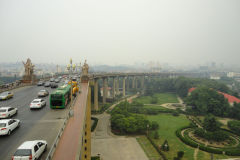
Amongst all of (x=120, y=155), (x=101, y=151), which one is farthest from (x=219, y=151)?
(x=101, y=151)

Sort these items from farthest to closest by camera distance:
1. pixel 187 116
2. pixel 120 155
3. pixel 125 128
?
pixel 187 116 < pixel 125 128 < pixel 120 155

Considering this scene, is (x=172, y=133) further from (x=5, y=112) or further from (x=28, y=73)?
(x=28, y=73)

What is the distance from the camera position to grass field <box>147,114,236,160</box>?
101 ft

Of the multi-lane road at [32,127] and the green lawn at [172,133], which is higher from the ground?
the multi-lane road at [32,127]

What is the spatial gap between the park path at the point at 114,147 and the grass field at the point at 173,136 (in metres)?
5.30

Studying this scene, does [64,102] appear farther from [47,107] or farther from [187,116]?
[187,116]

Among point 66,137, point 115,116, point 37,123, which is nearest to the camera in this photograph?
point 66,137

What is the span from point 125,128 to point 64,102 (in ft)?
64.3

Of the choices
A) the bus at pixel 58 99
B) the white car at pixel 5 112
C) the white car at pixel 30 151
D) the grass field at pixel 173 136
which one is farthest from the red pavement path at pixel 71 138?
the grass field at pixel 173 136

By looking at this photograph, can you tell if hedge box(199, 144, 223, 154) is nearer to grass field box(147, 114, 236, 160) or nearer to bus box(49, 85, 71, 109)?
grass field box(147, 114, 236, 160)

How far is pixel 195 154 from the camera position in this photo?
31.1 metres

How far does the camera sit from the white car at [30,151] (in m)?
10.9

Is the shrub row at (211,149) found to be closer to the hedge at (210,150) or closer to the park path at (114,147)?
the hedge at (210,150)

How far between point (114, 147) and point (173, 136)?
1515cm
